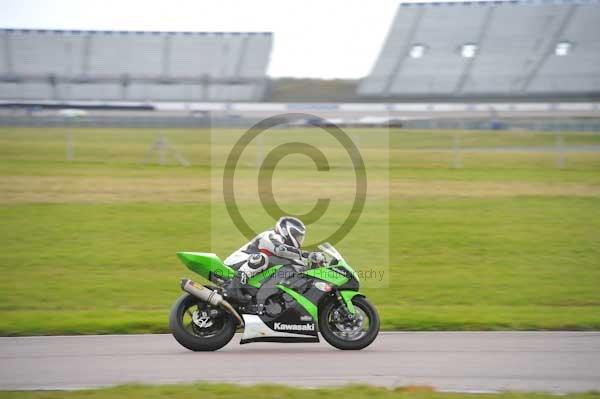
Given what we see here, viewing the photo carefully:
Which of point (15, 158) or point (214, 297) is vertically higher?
point (15, 158)

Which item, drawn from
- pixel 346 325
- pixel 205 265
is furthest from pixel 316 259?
pixel 205 265

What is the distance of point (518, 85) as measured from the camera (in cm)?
4559

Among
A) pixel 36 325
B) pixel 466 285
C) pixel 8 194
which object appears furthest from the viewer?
pixel 8 194

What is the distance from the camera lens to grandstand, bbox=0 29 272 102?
4488cm

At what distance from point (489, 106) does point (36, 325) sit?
35366mm

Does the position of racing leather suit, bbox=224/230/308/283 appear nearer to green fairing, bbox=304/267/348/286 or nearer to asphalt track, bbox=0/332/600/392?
green fairing, bbox=304/267/348/286

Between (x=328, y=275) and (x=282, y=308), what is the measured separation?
0.60m

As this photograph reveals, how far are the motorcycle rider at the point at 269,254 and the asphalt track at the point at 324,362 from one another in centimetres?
68

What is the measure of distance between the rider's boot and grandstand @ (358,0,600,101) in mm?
38792

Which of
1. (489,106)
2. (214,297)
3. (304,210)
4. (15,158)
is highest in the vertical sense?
(489,106)

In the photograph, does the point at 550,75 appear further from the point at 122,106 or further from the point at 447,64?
the point at 122,106

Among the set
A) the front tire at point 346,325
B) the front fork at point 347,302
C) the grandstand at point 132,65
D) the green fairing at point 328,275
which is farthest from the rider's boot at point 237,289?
the grandstand at point 132,65

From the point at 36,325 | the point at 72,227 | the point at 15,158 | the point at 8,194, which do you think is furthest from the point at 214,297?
the point at 15,158

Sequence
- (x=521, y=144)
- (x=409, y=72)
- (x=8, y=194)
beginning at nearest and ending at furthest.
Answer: (x=8, y=194) < (x=521, y=144) < (x=409, y=72)
